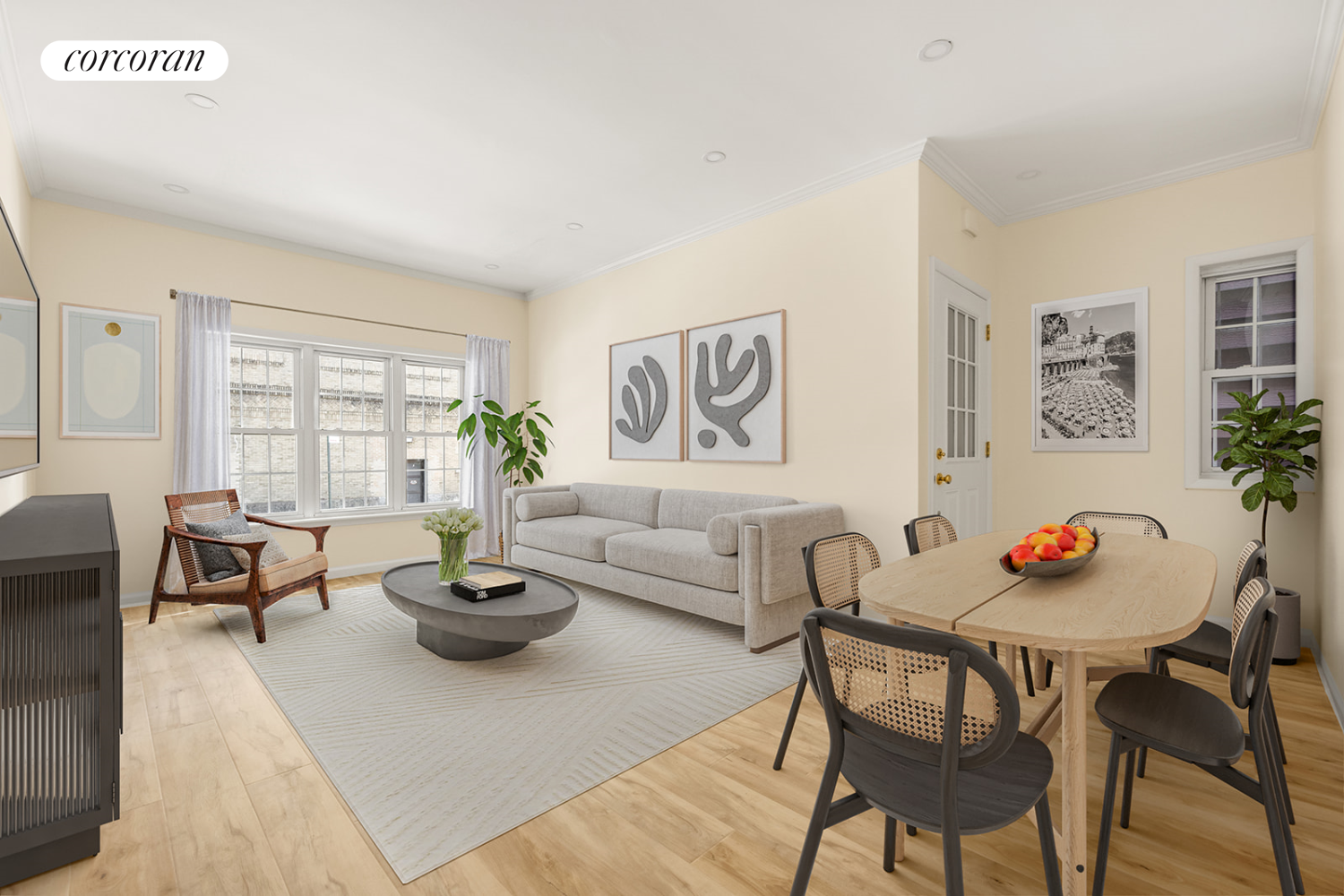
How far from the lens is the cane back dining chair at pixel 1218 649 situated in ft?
5.79

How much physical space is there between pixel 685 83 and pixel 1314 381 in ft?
12.0

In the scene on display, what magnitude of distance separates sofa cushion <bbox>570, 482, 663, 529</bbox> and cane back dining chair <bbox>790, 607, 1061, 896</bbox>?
11.3 feet

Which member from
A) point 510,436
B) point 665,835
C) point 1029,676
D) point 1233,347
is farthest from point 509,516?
point 1233,347

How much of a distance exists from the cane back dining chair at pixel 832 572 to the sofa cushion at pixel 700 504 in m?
1.75

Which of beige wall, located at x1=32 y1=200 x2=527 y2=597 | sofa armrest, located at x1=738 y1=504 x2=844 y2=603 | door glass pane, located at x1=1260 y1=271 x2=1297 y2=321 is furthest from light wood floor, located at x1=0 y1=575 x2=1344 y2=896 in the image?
beige wall, located at x1=32 y1=200 x2=527 y2=597

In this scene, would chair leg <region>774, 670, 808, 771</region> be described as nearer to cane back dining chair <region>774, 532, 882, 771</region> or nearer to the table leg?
cane back dining chair <region>774, 532, 882, 771</region>

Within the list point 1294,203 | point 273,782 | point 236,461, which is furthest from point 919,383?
point 236,461

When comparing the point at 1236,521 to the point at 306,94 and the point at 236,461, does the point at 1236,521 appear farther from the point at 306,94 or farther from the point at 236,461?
the point at 236,461

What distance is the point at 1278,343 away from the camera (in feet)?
11.1

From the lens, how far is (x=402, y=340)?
5.58 meters

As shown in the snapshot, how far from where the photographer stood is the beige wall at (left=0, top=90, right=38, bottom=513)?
9.16 feet

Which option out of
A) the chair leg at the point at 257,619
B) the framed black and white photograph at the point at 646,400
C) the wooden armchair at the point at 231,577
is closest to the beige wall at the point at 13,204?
the wooden armchair at the point at 231,577

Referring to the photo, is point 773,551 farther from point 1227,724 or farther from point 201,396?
point 201,396

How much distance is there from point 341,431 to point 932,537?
4.94 m
